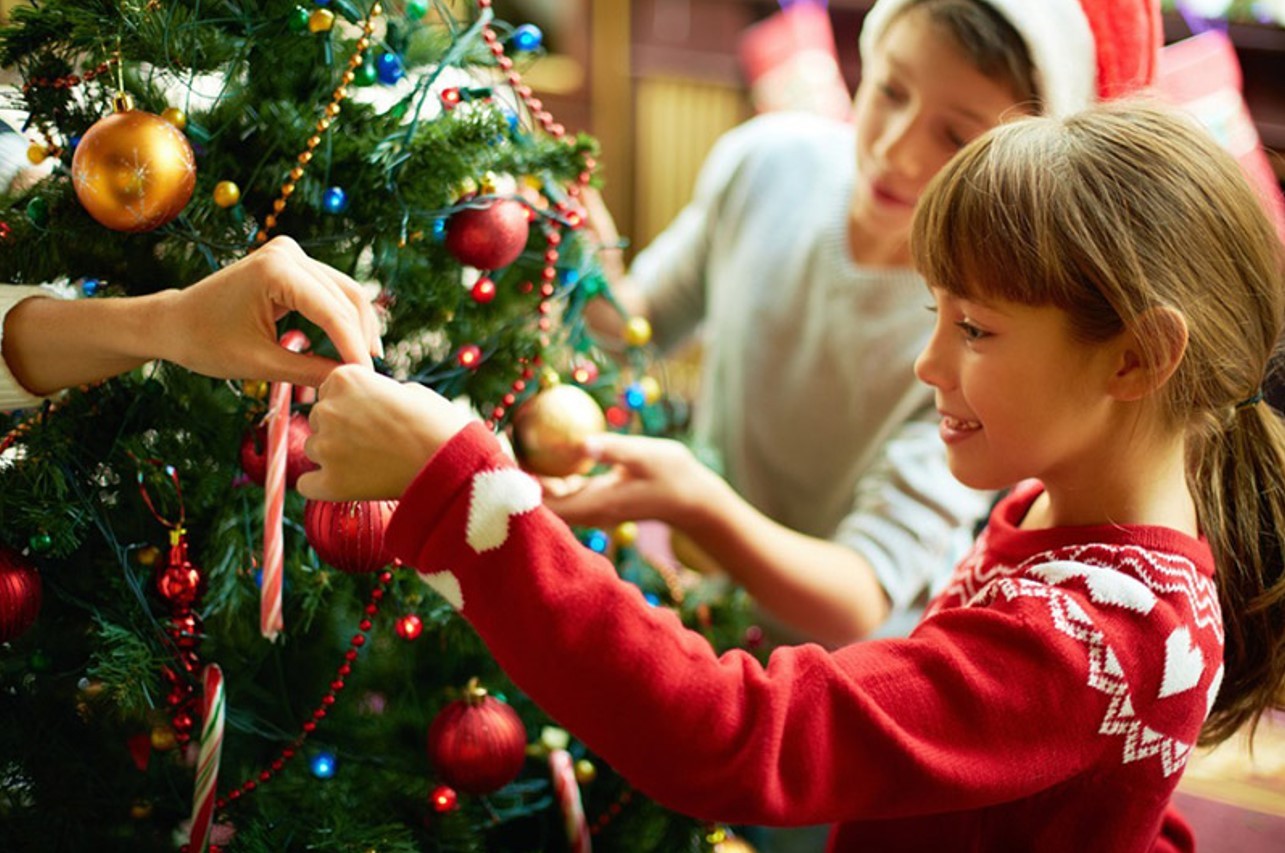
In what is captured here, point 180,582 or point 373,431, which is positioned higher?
point 373,431

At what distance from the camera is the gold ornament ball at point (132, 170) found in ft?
2.24

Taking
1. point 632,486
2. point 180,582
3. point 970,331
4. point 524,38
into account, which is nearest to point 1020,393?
point 970,331

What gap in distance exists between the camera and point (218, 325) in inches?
26.9

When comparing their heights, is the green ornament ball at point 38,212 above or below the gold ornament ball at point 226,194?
below

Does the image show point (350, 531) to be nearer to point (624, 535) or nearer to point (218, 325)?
point (218, 325)

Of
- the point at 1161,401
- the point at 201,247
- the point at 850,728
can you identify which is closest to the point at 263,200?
the point at 201,247

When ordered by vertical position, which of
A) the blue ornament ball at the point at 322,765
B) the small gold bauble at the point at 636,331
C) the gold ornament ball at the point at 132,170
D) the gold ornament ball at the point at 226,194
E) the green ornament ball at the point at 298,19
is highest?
the green ornament ball at the point at 298,19

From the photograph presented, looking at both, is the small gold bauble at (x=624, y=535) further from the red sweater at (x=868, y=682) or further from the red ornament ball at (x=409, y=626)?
the red sweater at (x=868, y=682)

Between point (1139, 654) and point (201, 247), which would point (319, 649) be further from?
point (1139, 654)

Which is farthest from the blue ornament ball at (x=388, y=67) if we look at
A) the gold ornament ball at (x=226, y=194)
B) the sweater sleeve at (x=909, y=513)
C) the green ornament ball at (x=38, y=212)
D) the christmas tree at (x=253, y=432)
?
the sweater sleeve at (x=909, y=513)

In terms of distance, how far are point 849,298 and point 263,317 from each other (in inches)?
28.6

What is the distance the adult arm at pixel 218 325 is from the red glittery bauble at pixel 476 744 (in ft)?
0.90

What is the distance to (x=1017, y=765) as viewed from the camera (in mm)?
674

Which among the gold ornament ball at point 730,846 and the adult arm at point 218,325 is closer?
the adult arm at point 218,325
